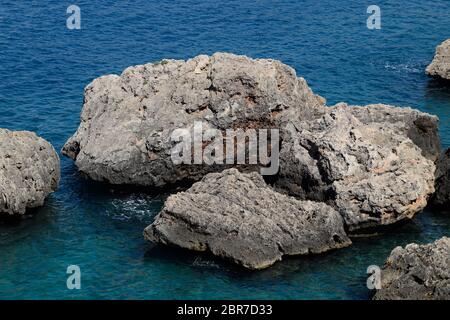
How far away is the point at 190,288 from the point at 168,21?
52.6 metres

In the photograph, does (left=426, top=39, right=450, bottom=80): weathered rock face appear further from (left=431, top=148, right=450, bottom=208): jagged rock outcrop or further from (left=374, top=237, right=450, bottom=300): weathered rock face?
(left=374, top=237, right=450, bottom=300): weathered rock face

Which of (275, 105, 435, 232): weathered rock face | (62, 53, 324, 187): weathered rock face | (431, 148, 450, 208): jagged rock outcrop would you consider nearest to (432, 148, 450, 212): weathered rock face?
(431, 148, 450, 208): jagged rock outcrop

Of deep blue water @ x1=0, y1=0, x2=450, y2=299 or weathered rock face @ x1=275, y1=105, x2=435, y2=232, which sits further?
weathered rock face @ x1=275, y1=105, x2=435, y2=232

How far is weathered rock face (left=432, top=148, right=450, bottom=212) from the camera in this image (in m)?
65.2

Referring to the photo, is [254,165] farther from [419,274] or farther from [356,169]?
[419,274]

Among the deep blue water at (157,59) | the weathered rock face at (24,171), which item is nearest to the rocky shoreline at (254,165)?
the deep blue water at (157,59)

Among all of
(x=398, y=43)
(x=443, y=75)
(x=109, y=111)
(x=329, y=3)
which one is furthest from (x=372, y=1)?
(x=109, y=111)

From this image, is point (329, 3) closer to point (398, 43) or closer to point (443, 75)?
point (398, 43)

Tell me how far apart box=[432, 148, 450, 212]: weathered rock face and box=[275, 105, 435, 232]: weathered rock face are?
92.5 inches

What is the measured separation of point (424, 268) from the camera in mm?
53062

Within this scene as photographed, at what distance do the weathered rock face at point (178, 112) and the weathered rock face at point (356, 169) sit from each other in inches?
128

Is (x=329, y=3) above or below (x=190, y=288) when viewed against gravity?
above

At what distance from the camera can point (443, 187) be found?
214ft

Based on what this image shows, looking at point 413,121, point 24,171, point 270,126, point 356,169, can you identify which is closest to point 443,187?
point 413,121
